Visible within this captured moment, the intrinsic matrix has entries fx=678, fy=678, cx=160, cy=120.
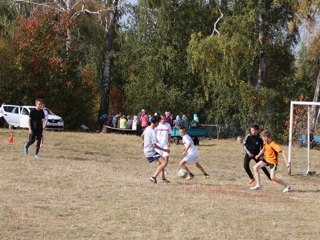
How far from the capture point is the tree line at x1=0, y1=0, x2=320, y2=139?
36.8 m

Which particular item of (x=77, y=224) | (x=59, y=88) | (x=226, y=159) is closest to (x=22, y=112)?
(x=59, y=88)

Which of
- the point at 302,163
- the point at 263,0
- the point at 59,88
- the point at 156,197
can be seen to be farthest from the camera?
the point at 59,88

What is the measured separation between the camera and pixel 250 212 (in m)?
12.0

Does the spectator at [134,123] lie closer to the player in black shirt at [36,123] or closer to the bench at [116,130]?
the bench at [116,130]

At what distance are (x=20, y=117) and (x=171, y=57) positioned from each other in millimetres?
9741

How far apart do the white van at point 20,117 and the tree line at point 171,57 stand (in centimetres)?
296

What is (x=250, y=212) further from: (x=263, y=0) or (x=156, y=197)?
(x=263, y=0)

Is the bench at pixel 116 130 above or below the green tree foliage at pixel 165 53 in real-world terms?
below

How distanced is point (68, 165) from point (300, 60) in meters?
31.7

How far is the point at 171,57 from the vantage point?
136 ft

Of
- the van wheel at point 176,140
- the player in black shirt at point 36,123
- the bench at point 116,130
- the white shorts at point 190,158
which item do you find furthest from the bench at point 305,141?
the white shorts at point 190,158

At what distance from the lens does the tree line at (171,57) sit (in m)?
36.8


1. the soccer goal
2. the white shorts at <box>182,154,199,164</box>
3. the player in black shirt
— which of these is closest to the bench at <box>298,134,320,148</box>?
the soccer goal

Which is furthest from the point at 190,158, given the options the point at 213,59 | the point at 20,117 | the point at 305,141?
the point at 20,117
